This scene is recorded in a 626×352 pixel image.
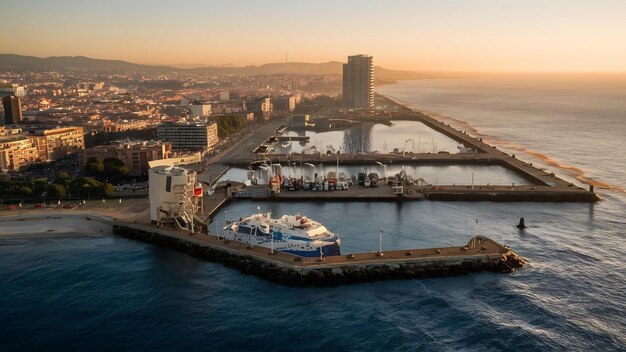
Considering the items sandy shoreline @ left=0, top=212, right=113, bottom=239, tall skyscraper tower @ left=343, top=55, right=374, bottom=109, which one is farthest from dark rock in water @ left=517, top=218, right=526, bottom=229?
tall skyscraper tower @ left=343, top=55, right=374, bottom=109

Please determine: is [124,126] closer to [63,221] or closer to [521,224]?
[63,221]

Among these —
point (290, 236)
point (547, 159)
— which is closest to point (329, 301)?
point (290, 236)

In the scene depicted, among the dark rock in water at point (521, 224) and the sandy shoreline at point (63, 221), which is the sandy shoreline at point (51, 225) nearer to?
the sandy shoreline at point (63, 221)

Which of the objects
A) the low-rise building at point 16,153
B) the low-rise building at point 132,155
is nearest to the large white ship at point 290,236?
the low-rise building at point 132,155

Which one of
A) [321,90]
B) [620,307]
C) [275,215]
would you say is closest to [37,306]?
[275,215]

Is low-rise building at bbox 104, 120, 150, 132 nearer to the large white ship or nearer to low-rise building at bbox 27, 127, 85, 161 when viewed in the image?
low-rise building at bbox 27, 127, 85, 161

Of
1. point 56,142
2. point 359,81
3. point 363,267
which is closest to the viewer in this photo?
point 363,267

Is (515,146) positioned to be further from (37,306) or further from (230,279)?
(37,306)
